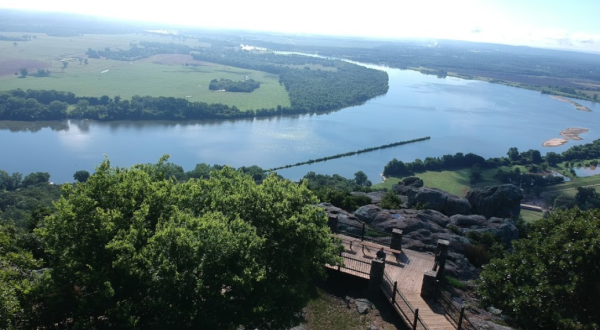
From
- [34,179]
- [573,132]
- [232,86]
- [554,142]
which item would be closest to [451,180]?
[554,142]

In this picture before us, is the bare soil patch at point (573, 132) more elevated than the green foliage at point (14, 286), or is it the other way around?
the green foliage at point (14, 286)

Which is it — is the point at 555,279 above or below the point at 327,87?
above

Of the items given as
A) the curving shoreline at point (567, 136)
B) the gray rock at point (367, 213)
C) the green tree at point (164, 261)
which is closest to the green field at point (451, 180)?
the curving shoreline at point (567, 136)

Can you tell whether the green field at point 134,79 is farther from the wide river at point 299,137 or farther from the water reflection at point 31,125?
the water reflection at point 31,125

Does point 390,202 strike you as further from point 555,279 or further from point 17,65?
point 17,65

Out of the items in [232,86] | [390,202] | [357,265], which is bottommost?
[232,86]

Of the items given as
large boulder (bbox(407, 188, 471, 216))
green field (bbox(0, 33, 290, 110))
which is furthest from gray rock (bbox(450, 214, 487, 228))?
green field (bbox(0, 33, 290, 110))

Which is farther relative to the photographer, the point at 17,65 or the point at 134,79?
the point at 134,79

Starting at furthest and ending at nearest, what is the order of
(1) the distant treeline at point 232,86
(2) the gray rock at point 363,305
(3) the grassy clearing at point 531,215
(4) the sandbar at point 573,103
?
(4) the sandbar at point 573,103 → (1) the distant treeline at point 232,86 → (3) the grassy clearing at point 531,215 → (2) the gray rock at point 363,305

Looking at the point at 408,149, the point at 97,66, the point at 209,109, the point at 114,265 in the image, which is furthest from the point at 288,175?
the point at 97,66
